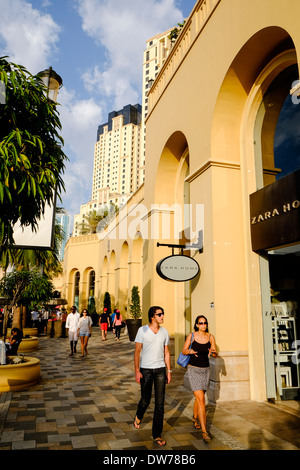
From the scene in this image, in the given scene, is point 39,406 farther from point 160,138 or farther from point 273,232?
point 160,138

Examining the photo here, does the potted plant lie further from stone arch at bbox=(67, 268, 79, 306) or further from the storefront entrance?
stone arch at bbox=(67, 268, 79, 306)

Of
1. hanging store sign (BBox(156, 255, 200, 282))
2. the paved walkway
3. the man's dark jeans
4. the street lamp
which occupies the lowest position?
the paved walkway

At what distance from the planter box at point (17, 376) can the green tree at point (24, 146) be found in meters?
3.09

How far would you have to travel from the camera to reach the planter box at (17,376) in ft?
22.4

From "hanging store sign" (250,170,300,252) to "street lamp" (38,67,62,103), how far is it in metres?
4.80

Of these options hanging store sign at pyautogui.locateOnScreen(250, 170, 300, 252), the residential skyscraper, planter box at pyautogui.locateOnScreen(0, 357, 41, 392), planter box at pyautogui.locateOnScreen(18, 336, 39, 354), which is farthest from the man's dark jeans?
the residential skyscraper

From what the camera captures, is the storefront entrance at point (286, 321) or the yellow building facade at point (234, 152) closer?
the storefront entrance at point (286, 321)

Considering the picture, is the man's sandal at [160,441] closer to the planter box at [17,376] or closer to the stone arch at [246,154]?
the stone arch at [246,154]

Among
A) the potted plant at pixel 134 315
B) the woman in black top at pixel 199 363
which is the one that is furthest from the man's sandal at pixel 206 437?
the potted plant at pixel 134 315

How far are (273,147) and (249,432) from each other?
541cm

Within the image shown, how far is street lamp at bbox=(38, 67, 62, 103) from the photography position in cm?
701

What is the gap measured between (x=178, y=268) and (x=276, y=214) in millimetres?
2414

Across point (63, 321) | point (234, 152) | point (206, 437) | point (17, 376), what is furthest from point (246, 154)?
point (63, 321)

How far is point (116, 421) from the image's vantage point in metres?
5.02
